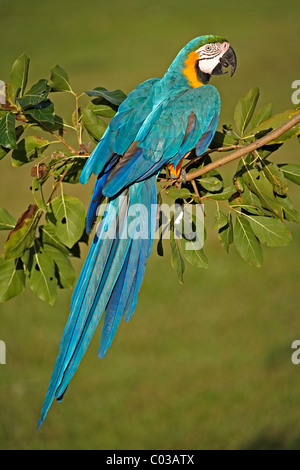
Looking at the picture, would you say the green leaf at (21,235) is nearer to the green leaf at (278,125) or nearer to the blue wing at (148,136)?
the blue wing at (148,136)

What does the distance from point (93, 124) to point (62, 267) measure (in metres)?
0.22

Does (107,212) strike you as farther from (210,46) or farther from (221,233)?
(210,46)

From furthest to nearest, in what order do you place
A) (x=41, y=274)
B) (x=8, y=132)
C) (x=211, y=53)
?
(x=211, y=53)
(x=41, y=274)
(x=8, y=132)

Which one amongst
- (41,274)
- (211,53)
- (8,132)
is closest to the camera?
(8,132)

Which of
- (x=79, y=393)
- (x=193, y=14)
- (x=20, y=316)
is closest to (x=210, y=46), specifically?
(x=79, y=393)

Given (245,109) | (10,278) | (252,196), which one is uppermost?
(245,109)

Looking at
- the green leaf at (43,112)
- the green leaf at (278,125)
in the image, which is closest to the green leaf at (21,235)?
the green leaf at (43,112)

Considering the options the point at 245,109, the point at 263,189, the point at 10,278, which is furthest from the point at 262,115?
the point at 10,278

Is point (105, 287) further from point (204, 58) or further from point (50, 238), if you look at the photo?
point (204, 58)

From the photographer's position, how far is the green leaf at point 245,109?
927mm

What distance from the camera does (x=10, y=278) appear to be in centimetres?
88

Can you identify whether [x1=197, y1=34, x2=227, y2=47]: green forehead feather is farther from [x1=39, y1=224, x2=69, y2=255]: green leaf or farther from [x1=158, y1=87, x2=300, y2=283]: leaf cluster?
[x1=39, y1=224, x2=69, y2=255]: green leaf

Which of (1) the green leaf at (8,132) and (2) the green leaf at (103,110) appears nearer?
(1) the green leaf at (8,132)

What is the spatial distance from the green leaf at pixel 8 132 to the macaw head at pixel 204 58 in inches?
13.8
